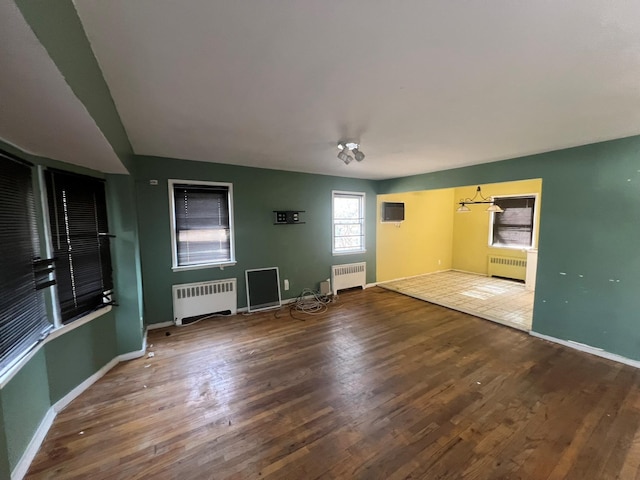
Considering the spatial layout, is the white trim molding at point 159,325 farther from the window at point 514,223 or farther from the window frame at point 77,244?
the window at point 514,223

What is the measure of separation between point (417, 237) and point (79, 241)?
6.39 m

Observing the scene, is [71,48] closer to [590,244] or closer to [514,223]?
[590,244]

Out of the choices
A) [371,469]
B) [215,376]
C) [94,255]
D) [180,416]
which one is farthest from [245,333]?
[371,469]

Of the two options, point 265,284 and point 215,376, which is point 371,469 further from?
point 265,284

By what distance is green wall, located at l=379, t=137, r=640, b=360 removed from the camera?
271 cm

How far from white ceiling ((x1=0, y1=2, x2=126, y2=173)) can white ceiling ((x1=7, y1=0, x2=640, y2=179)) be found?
0.38ft

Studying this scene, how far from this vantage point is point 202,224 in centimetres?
399

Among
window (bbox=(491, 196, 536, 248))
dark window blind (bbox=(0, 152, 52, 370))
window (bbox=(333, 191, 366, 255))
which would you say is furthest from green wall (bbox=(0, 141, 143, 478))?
window (bbox=(491, 196, 536, 248))

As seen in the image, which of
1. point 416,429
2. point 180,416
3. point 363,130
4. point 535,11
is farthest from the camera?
point 363,130

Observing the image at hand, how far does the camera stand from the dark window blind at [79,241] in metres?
2.16

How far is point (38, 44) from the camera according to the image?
2.40 ft

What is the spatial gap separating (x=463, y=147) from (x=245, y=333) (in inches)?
142

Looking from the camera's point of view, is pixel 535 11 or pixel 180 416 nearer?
pixel 535 11

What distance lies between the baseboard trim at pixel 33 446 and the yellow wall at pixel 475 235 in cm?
785
